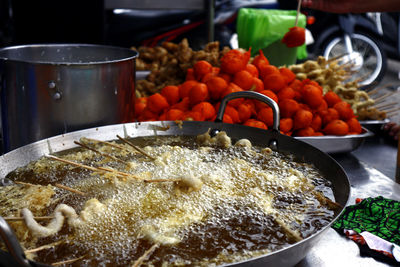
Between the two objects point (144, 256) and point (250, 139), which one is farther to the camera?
point (250, 139)

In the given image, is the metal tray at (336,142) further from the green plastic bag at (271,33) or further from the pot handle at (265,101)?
the green plastic bag at (271,33)

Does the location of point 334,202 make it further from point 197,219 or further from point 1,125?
point 1,125

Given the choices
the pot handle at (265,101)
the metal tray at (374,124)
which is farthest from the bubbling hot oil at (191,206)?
the metal tray at (374,124)

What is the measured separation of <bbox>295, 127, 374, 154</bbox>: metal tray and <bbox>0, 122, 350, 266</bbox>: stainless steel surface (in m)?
0.38

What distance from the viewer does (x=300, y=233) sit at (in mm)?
1065

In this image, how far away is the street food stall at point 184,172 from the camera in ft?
3.28

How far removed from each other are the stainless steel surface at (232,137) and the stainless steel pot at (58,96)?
0.08m

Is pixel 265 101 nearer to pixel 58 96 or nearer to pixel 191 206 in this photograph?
pixel 191 206

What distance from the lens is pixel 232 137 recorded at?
1.76m

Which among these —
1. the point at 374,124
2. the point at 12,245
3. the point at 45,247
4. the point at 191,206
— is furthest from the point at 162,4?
the point at 12,245


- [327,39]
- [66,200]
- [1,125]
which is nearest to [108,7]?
[1,125]

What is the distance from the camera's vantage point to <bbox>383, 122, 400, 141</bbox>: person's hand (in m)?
2.34

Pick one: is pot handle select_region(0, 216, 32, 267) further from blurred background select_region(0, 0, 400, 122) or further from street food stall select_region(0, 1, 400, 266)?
blurred background select_region(0, 0, 400, 122)

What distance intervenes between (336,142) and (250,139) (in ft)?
1.88
